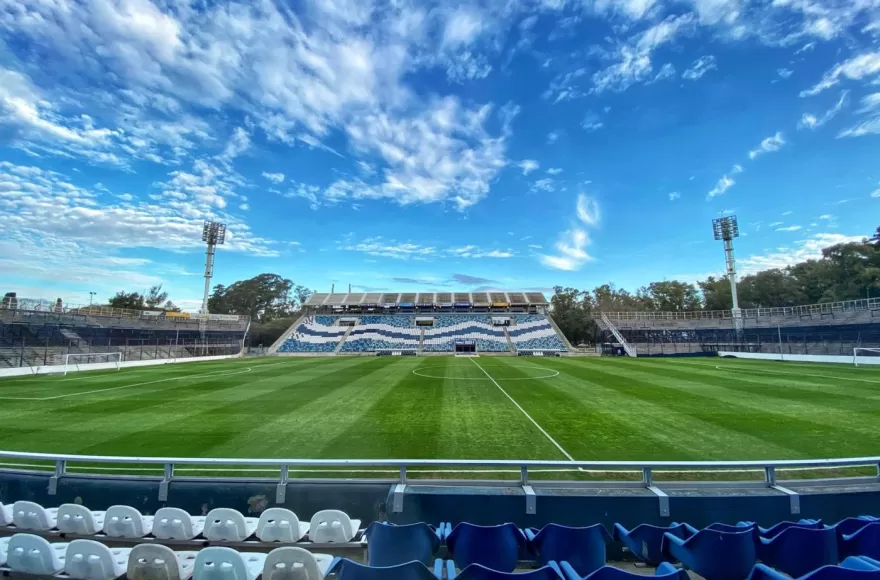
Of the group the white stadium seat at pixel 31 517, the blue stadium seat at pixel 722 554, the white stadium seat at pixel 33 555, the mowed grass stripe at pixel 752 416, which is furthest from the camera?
the mowed grass stripe at pixel 752 416

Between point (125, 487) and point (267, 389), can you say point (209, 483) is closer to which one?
Result: point (125, 487)

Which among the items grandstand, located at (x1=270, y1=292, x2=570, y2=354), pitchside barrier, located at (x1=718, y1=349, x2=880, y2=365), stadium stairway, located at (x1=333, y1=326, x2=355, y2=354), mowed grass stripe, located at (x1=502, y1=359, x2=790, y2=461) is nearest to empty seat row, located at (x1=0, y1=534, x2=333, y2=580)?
mowed grass stripe, located at (x1=502, y1=359, x2=790, y2=461)

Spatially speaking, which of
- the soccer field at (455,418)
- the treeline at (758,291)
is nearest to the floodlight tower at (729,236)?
the treeline at (758,291)

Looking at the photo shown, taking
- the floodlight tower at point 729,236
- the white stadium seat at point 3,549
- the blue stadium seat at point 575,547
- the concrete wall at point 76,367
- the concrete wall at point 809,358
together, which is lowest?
the concrete wall at point 76,367

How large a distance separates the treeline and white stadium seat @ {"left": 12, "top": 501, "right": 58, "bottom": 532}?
2606 inches

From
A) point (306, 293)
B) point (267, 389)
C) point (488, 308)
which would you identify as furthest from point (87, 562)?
point (306, 293)

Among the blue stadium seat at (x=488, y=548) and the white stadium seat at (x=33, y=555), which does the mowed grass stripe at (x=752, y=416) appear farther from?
the white stadium seat at (x=33, y=555)

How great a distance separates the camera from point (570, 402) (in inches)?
569

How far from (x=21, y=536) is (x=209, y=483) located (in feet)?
6.36

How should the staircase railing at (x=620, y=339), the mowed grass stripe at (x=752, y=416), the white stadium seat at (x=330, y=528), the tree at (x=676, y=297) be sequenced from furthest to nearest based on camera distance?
1. the tree at (x=676, y=297)
2. the staircase railing at (x=620, y=339)
3. the mowed grass stripe at (x=752, y=416)
4. the white stadium seat at (x=330, y=528)

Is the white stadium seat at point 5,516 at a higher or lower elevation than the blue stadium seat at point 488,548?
lower

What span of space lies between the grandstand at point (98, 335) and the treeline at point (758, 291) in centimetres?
5294

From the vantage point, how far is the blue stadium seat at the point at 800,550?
2.96 meters

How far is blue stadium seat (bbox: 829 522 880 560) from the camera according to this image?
295 cm
